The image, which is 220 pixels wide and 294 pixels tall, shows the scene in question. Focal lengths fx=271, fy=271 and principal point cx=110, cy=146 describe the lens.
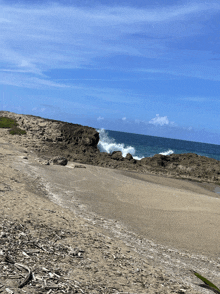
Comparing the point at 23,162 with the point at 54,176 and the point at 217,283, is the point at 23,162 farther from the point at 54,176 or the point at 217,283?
the point at 217,283

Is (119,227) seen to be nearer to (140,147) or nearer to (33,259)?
(33,259)

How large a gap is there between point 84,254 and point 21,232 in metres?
1.67

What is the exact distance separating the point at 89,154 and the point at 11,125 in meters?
10.7

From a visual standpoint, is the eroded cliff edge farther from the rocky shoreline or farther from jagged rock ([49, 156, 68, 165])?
the rocky shoreline

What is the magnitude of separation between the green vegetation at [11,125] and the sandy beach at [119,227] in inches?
502

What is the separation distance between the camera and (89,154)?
2753cm

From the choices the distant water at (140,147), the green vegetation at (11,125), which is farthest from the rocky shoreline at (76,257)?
the distant water at (140,147)

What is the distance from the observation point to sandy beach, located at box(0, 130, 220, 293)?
557cm

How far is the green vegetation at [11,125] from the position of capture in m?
29.5

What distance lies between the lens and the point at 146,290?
516cm

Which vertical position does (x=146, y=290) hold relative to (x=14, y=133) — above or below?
below

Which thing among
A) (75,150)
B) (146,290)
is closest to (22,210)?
(146,290)

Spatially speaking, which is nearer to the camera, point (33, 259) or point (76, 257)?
point (33, 259)

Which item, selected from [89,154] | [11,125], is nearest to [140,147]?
[11,125]
